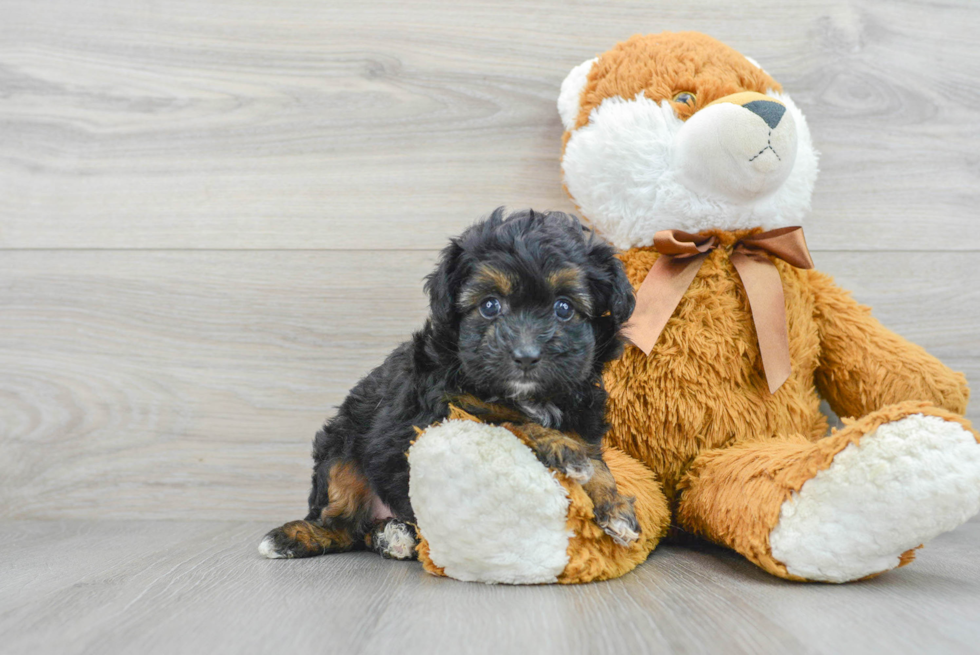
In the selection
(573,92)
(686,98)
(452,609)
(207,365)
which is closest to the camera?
(452,609)

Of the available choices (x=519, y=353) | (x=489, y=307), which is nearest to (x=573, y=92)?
(x=489, y=307)

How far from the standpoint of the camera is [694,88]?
5.46 ft

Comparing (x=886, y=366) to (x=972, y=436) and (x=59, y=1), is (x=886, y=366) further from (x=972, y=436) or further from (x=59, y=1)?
(x=59, y=1)

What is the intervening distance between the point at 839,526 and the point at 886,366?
2.05 feet

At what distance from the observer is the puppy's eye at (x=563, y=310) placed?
1288 millimetres

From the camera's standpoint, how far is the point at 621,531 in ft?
4.16

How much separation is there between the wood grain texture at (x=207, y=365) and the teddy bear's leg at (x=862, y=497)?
3.14 ft

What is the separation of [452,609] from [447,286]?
22.3 inches

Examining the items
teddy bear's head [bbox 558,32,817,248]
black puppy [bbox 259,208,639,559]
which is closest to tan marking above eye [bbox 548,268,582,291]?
black puppy [bbox 259,208,639,559]

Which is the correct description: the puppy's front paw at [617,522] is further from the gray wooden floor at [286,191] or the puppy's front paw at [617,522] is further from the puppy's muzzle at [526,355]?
the gray wooden floor at [286,191]

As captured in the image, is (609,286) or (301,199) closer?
(609,286)

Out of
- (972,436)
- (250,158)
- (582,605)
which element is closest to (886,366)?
(972,436)

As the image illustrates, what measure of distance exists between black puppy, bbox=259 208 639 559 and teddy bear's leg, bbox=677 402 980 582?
0.26 metres

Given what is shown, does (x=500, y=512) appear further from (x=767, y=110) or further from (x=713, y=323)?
(x=767, y=110)
